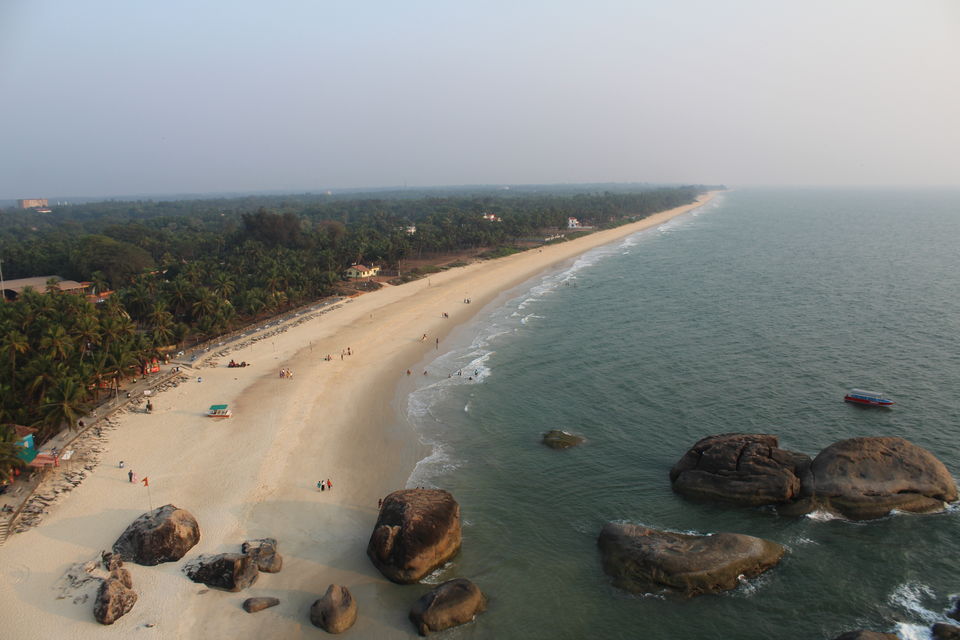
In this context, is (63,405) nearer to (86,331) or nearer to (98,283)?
(86,331)

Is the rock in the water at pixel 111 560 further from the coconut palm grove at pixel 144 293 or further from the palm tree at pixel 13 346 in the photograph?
the palm tree at pixel 13 346

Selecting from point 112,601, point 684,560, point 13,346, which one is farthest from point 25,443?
point 684,560

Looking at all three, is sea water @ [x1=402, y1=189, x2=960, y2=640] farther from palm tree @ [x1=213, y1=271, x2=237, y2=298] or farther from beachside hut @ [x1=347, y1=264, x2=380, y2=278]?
beachside hut @ [x1=347, y1=264, x2=380, y2=278]

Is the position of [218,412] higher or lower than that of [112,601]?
higher

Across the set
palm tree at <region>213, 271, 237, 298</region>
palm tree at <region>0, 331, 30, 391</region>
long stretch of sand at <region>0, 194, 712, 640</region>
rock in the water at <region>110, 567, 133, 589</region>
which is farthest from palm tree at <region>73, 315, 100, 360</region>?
rock in the water at <region>110, 567, 133, 589</region>

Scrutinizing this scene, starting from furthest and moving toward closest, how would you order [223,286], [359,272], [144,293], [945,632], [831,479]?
[359,272] → [223,286] → [144,293] → [831,479] → [945,632]

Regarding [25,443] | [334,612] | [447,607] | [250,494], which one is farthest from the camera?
[25,443]

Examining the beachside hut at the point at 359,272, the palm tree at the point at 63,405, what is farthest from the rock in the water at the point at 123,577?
the beachside hut at the point at 359,272
